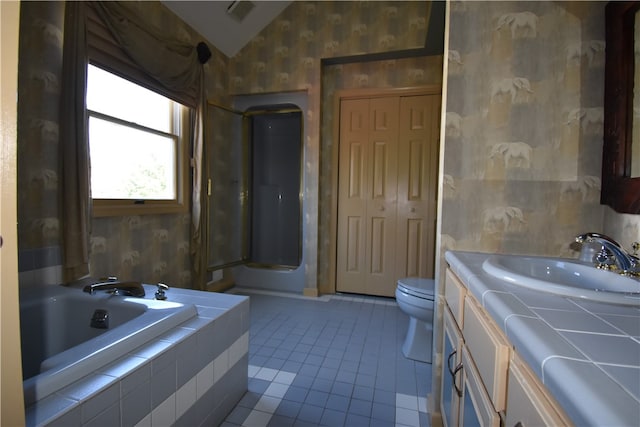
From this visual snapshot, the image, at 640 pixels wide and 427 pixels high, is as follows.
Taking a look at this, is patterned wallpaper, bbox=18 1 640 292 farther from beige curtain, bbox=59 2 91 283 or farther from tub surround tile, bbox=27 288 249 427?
tub surround tile, bbox=27 288 249 427

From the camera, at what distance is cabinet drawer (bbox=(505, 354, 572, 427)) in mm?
436

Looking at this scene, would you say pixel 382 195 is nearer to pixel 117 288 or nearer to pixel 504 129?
pixel 504 129

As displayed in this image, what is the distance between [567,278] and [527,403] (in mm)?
765

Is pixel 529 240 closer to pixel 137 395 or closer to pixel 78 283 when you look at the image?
pixel 137 395

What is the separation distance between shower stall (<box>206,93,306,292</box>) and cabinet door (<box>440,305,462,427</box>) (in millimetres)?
1979

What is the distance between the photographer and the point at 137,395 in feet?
2.84

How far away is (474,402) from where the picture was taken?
2.56ft

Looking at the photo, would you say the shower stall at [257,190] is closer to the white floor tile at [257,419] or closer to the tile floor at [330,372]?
the tile floor at [330,372]

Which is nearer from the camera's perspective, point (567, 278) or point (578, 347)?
point (578, 347)

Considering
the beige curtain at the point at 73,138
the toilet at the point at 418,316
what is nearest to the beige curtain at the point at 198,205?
the beige curtain at the point at 73,138

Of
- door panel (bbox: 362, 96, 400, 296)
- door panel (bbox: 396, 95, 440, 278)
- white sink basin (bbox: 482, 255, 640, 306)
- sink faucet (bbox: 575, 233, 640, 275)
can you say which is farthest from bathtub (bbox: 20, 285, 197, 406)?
door panel (bbox: 396, 95, 440, 278)

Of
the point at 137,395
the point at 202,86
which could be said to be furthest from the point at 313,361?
the point at 202,86

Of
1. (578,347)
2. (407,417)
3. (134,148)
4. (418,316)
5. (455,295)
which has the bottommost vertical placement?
(407,417)

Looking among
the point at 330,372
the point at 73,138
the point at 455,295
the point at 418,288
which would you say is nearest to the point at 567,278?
the point at 455,295
